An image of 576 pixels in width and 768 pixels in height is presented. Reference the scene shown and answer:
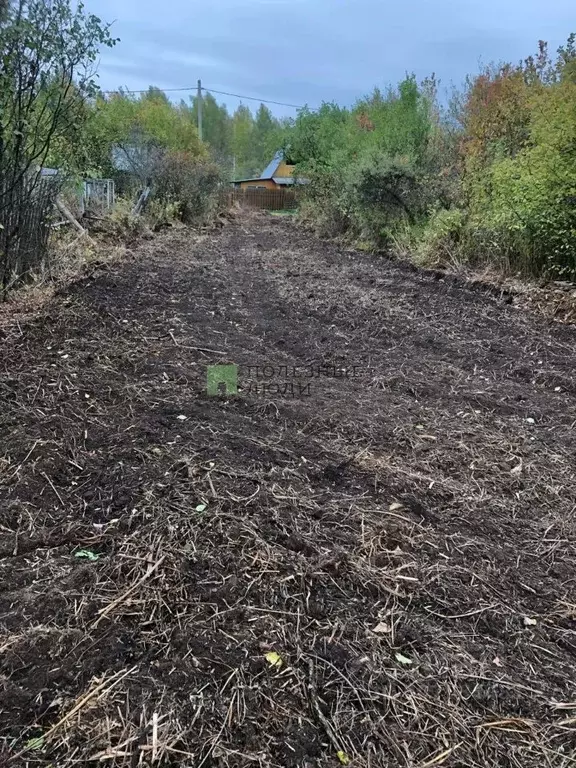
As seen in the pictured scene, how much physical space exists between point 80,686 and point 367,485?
1.33 m

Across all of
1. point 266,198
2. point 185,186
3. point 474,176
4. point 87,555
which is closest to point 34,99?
point 87,555

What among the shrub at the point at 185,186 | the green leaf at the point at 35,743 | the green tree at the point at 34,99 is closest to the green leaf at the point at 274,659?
the green leaf at the point at 35,743

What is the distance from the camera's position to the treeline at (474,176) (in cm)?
552

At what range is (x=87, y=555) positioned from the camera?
69.3 inches

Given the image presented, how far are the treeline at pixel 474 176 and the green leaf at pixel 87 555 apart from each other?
5517 millimetres

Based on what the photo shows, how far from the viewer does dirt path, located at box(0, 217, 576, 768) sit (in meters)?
1.25

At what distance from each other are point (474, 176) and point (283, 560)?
7492mm

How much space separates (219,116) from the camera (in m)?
62.3

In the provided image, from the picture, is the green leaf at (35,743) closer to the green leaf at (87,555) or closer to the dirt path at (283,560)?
the dirt path at (283,560)

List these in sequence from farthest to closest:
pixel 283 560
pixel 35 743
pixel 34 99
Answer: pixel 34 99 < pixel 283 560 < pixel 35 743

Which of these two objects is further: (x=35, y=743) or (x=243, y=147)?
(x=243, y=147)

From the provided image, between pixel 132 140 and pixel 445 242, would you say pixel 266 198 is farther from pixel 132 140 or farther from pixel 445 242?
pixel 445 242

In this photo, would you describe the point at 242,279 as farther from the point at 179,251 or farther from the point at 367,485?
the point at 367,485

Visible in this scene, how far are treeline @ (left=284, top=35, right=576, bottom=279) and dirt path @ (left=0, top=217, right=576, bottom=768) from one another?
2.66 m
